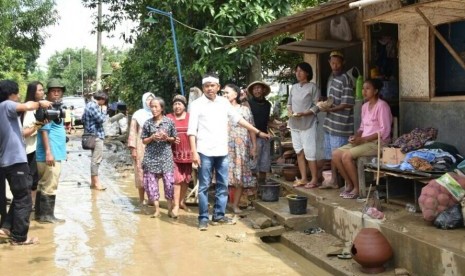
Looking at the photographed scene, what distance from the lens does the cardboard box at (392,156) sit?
20.6 ft

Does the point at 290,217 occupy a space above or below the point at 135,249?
above

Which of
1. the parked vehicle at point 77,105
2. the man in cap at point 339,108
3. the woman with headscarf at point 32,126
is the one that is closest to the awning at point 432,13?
the man in cap at point 339,108

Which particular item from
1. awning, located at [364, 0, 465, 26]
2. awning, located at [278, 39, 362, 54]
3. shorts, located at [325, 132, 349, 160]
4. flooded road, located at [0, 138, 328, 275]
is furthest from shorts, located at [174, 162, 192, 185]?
awning, located at [364, 0, 465, 26]

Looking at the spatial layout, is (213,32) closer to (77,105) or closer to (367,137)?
(367,137)

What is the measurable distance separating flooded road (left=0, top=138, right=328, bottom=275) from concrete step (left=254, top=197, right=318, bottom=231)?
0.48 metres

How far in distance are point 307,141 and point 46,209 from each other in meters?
3.81

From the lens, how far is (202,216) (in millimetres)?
7148

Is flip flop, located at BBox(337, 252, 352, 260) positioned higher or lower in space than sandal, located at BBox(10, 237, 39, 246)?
lower

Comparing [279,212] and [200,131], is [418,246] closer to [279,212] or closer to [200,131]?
[279,212]

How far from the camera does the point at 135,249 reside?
6191 millimetres

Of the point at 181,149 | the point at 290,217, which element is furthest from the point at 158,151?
the point at 290,217

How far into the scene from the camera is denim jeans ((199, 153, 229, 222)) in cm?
706

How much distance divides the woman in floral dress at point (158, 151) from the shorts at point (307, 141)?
1.86 m

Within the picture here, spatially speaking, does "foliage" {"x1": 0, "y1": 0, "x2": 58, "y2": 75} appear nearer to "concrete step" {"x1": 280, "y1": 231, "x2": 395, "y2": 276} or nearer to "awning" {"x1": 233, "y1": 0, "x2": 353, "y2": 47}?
"awning" {"x1": 233, "y1": 0, "x2": 353, "y2": 47}
